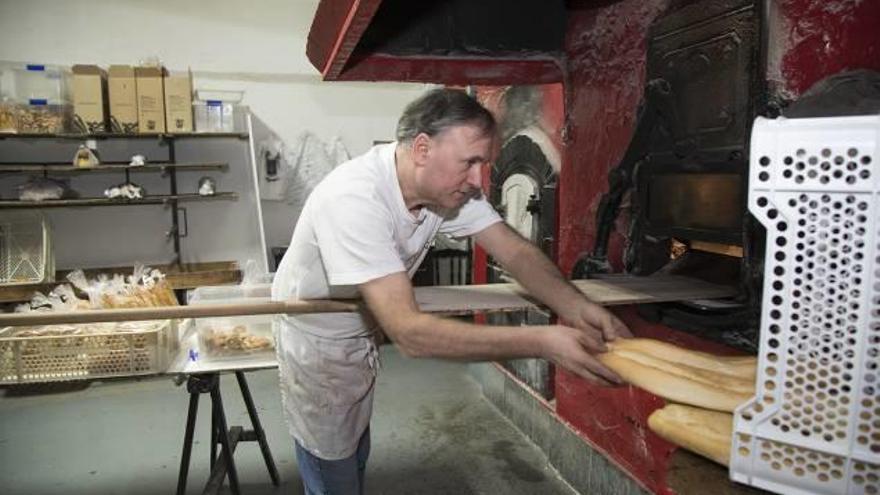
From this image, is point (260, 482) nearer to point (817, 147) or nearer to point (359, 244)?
point (359, 244)

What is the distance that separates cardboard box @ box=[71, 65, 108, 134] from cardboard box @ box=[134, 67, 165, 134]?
0.86 ft

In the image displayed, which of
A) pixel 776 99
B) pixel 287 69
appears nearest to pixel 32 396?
pixel 287 69

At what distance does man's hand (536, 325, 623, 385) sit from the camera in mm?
1053

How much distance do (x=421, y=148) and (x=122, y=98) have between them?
370 cm

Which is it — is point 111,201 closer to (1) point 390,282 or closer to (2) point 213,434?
(2) point 213,434

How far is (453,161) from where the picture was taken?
141cm

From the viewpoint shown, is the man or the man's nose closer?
the man

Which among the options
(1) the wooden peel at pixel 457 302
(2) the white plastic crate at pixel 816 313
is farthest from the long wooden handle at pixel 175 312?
(2) the white plastic crate at pixel 816 313

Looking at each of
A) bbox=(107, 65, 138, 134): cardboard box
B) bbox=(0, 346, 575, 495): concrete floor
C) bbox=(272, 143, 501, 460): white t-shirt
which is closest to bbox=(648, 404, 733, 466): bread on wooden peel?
bbox=(272, 143, 501, 460): white t-shirt

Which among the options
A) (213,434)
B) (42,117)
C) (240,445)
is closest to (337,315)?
(213,434)

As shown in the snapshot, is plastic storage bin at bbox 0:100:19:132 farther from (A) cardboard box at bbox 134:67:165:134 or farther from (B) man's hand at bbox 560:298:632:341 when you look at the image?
(B) man's hand at bbox 560:298:632:341

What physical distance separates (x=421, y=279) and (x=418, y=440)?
1.85 m

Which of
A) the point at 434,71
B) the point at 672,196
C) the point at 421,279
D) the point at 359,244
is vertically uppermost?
the point at 434,71

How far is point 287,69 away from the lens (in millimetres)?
5004
